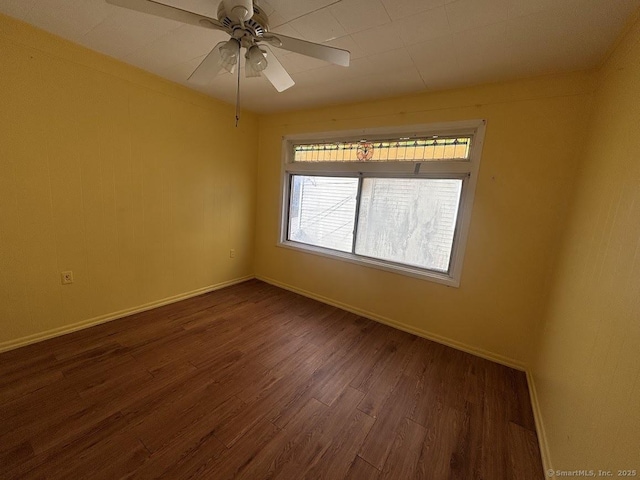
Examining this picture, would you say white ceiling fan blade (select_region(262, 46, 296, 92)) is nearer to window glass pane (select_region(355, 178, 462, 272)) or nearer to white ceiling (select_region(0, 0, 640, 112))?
white ceiling (select_region(0, 0, 640, 112))

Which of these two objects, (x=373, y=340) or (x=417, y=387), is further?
(x=373, y=340)

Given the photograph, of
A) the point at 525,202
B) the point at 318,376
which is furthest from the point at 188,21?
the point at 525,202

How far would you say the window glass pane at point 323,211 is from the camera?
119 inches

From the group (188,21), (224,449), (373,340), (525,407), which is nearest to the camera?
(188,21)

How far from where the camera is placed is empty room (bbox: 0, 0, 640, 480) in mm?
1234

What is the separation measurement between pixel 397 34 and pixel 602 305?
1.82 meters

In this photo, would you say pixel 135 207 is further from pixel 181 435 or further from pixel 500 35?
pixel 500 35

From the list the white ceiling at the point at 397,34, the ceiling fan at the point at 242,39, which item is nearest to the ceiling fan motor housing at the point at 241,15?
the ceiling fan at the point at 242,39

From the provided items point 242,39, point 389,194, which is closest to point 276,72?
point 242,39

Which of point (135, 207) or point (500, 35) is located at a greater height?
point (500, 35)

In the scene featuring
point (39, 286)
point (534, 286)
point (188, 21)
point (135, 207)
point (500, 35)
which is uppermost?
point (500, 35)

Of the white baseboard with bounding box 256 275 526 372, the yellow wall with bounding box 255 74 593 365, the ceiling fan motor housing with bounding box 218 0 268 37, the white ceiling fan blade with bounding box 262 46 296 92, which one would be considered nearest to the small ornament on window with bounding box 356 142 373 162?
the yellow wall with bounding box 255 74 593 365

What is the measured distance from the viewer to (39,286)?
1.98 m

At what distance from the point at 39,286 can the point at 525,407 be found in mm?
3745
